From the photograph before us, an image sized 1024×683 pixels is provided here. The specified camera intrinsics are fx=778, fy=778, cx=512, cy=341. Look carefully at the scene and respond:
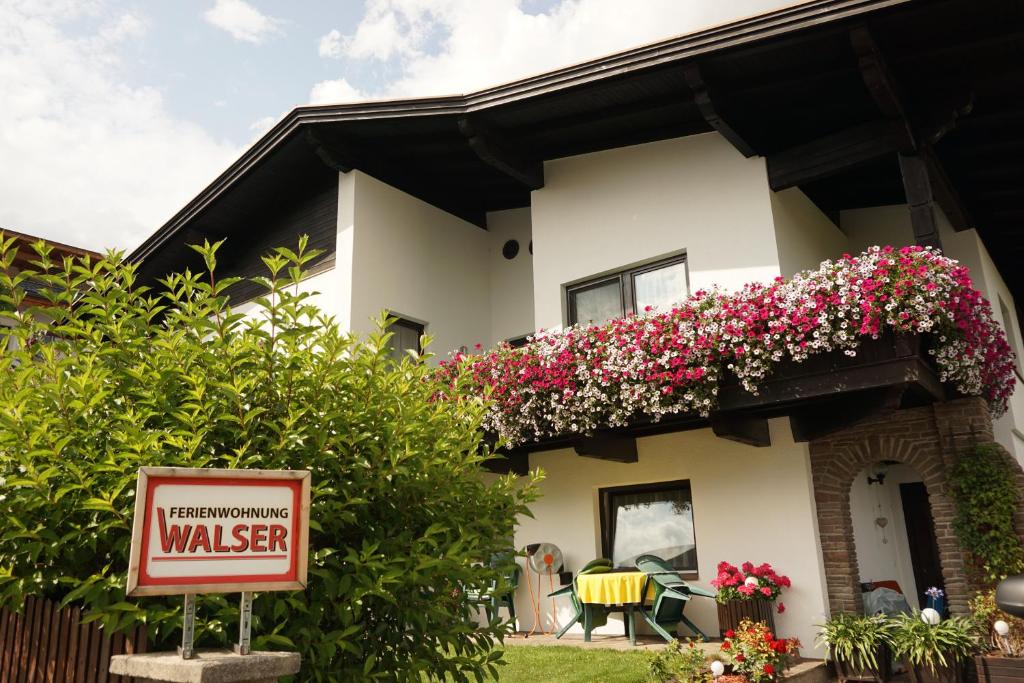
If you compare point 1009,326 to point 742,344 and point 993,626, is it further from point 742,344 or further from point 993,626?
point 742,344

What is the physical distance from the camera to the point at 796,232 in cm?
976

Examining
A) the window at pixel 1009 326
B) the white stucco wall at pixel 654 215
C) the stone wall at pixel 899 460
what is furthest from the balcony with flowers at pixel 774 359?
the window at pixel 1009 326

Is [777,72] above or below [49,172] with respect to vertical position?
below

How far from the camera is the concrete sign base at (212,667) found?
2.48 metres

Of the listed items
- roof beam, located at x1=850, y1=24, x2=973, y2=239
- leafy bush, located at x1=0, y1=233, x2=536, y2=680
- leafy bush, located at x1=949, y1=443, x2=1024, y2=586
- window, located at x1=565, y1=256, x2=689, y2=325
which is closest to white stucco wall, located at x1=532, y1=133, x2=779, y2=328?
window, located at x1=565, y1=256, x2=689, y2=325

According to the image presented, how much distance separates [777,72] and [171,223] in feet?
32.2

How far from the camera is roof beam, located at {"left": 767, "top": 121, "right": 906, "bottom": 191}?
8.38 metres

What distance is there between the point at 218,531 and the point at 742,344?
238 inches

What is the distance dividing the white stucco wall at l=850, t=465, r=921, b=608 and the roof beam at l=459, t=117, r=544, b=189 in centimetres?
614

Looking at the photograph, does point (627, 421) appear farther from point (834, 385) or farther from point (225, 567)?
point (225, 567)

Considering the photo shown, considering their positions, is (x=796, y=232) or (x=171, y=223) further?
(x=171, y=223)

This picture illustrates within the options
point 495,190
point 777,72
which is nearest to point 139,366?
point 777,72

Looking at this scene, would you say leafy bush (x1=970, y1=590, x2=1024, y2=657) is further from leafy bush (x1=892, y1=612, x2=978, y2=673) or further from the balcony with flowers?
the balcony with flowers

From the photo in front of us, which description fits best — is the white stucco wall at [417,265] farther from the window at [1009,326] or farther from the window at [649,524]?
the window at [1009,326]
